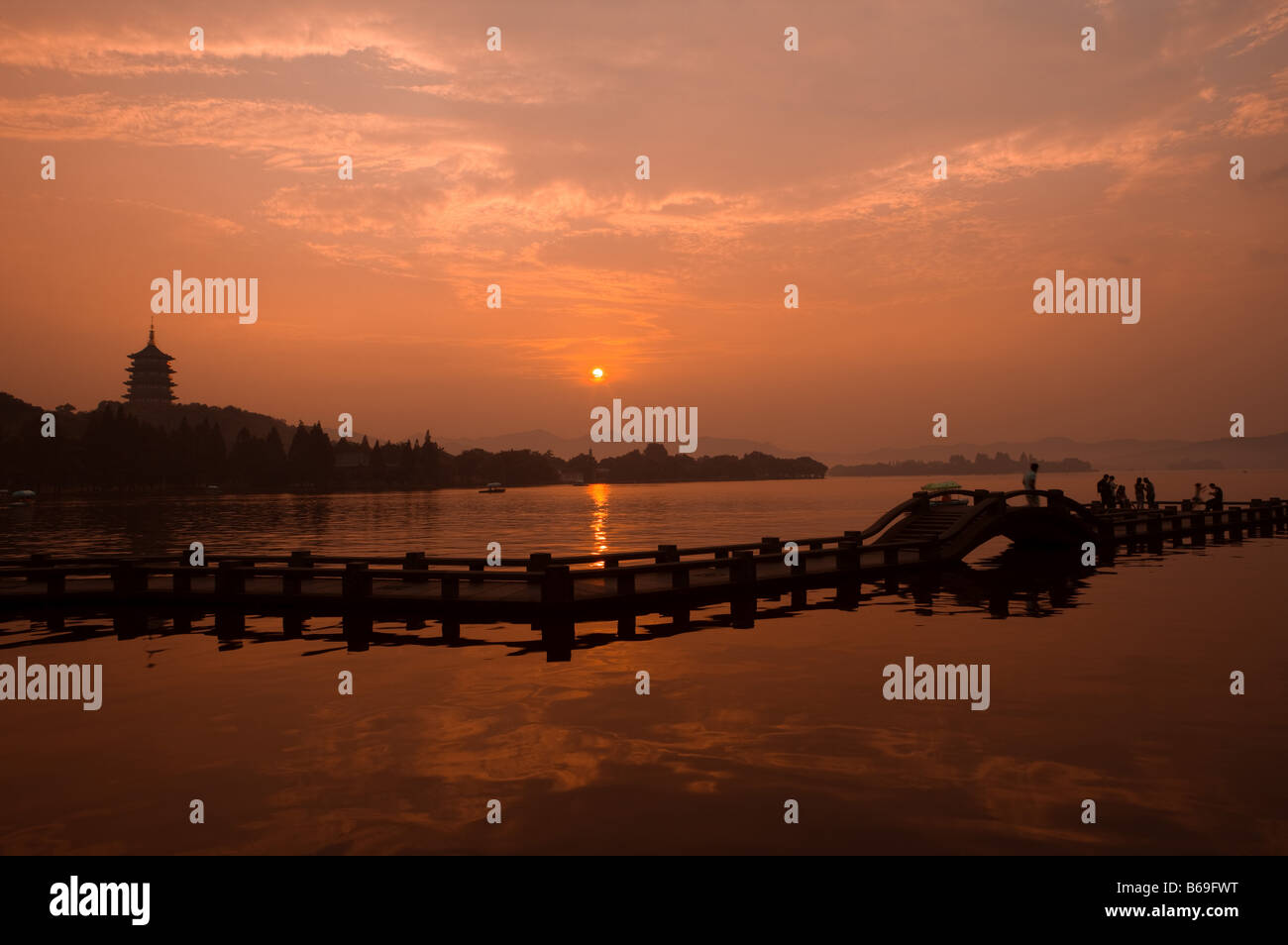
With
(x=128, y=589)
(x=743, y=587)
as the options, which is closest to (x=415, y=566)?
(x=128, y=589)

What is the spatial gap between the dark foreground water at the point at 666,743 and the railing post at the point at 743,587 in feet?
3.31

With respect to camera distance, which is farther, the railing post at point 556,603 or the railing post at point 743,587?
the railing post at point 743,587

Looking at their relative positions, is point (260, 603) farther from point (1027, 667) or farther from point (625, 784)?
point (1027, 667)

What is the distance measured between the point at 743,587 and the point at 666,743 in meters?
10.2

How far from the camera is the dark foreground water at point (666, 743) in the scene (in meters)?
8.66

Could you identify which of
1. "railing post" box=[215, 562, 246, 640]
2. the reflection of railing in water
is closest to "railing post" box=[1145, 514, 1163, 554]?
the reflection of railing in water

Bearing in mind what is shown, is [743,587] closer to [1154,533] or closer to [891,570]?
→ [891,570]

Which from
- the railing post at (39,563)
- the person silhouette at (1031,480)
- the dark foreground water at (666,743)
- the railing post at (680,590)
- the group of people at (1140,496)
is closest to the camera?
the dark foreground water at (666,743)

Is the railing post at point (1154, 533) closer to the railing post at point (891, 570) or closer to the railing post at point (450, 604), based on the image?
the railing post at point (891, 570)

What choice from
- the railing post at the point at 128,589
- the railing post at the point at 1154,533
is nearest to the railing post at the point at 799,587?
the railing post at the point at 128,589

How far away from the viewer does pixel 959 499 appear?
33.5 metres

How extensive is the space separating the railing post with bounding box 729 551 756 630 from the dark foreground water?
101cm
